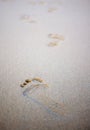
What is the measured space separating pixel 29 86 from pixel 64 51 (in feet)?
1.39

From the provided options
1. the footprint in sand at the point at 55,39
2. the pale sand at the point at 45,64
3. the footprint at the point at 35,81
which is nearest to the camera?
the pale sand at the point at 45,64

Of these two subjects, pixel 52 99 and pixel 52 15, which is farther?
pixel 52 15

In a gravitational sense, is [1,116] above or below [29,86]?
below

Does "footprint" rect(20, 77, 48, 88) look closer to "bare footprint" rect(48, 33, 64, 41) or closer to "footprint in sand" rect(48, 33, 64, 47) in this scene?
"footprint in sand" rect(48, 33, 64, 47)

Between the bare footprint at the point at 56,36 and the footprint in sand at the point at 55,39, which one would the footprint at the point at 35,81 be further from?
the bare footprint at the point at 56,36

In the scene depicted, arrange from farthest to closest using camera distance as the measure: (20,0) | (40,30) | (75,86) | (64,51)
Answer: (20,0)
(40,30)
(64,51)
(75,86)

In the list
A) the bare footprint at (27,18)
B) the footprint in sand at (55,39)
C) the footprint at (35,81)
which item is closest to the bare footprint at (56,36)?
the footprint in sand at (55,39)

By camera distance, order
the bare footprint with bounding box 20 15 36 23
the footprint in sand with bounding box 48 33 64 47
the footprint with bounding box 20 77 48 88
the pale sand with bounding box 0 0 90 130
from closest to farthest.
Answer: the pale sand with bounding box 0 0 90 130, the footprint with bounding box 20 77 48 88, the footprint in sand with bounding box 48 33 64 47, the bare footprint with bounding box 20 15 36 23

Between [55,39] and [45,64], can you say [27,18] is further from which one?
[45,64]

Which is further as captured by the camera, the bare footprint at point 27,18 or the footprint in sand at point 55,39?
the bare footprint at point 27,18

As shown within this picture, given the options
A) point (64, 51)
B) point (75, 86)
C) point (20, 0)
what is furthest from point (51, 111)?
point (20, 0)

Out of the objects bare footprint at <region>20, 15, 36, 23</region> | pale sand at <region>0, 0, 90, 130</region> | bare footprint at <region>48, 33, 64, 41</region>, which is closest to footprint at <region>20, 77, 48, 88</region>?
pale sand at <region>0, 0, 90, 130</region>

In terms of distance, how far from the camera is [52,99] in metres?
1.03

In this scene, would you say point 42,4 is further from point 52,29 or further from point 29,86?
point 29,86
